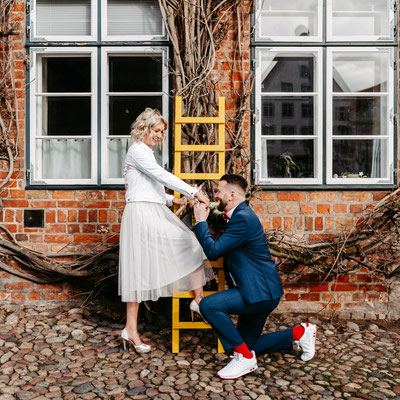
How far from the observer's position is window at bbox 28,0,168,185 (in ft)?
16.2

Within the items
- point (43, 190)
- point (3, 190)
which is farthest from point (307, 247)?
point (3, 190)

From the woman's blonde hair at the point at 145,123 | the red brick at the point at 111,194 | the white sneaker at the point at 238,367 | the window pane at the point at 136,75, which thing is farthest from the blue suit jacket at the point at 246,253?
the window pane at the point at 136,75

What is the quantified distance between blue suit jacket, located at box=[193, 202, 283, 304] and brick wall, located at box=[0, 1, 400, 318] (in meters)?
1.34

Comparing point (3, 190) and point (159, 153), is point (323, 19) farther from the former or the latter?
point (3, 190)

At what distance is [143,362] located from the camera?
371cm

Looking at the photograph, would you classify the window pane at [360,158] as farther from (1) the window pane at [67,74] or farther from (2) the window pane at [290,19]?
(1) the window pane at [67,74]

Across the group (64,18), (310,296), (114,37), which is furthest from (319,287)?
(64,18)

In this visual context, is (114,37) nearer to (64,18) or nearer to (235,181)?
(64,18)

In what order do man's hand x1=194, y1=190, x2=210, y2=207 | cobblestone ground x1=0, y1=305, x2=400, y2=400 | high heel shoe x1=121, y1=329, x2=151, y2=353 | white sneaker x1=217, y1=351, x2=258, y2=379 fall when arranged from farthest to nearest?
high heel shoe x1=121, y1=329, x2=151, y2=353
man's hand x1=194, y1=190, x2=210, y2=207
white sneaker x1=217, y1=351, x2=258, y2=379
cobblestone ground x1=0, y1=305, x2=400, y2=400

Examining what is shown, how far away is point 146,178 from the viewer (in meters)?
3.87

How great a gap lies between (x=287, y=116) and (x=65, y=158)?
7.85 ft

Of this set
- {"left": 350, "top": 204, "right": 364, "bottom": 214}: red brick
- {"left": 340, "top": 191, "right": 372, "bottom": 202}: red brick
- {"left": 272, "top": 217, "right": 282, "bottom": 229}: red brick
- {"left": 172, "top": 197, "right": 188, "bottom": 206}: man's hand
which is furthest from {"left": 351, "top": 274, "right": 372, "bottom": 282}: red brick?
{"left": 172, "top": 197, "right": 188, "bottom": 206}: man's hand

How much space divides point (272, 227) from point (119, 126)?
6.32ft

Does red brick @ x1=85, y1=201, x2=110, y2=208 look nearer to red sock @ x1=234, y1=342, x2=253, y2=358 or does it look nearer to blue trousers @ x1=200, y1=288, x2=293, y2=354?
blue trousers @ x1=200, y1=288, x2=293, y2=354
